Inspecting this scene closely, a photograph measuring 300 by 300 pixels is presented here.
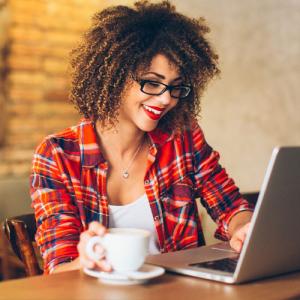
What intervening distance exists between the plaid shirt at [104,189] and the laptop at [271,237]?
1.16ft

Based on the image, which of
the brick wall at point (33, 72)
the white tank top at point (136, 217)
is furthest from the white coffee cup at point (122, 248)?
the brick wall at point (33, 72)

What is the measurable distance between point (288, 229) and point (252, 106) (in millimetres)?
2489

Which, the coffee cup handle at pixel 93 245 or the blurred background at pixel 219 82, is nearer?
the coffee cup handle at pixel 93 245

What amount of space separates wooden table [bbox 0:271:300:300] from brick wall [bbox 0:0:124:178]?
101 inches

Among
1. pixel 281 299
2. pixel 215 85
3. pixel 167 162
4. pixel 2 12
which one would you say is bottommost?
pixel 281 299

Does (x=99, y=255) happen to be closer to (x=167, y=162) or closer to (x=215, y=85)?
(x=167, y=162)

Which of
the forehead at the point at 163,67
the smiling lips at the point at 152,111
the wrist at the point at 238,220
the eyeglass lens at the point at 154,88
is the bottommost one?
the wrist at the point at 238,220

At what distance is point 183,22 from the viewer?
1944 mm

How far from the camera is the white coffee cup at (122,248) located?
45.2 inches

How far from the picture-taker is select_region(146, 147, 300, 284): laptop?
1.15 meters

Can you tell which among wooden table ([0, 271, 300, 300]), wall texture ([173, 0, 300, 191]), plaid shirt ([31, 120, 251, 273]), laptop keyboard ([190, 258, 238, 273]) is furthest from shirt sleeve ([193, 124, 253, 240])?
wall texture ([173, 0, 300, 191])

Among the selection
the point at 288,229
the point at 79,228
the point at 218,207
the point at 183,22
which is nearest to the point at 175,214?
the point at 218,207

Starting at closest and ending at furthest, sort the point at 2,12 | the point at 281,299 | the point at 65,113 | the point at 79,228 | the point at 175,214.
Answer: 1. the point at 281,299
2. the point at 79,228
3. the point at 175,214
4. the point at 2,12
5. the point at 65,113

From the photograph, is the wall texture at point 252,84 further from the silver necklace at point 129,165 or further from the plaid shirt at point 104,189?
the silver necklace at point 129,165
